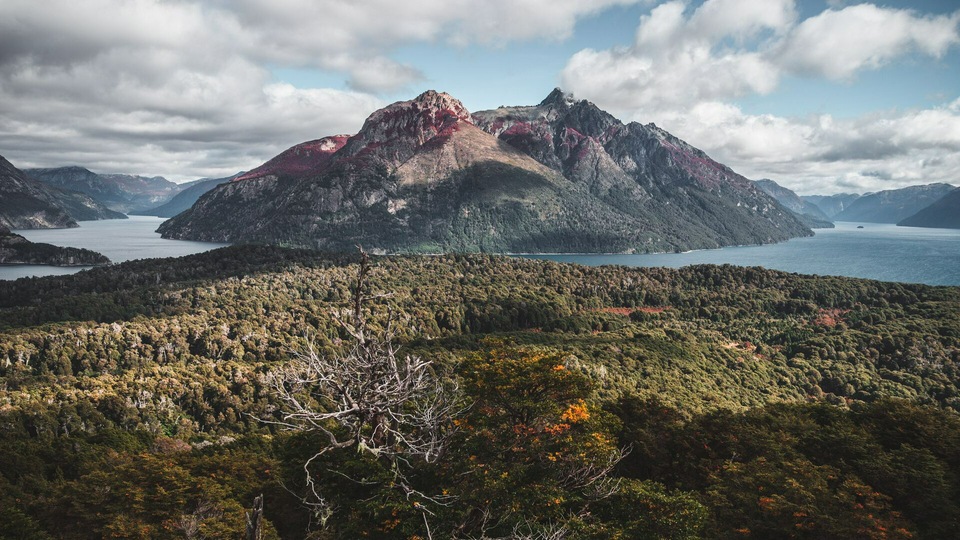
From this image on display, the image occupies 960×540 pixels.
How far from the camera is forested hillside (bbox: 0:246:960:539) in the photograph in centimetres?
2000

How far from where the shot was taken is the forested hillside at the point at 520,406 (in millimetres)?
20000

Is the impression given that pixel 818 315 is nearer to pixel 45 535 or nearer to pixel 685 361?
pixel 685 361

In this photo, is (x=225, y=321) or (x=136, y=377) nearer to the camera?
(x=136, y=377)

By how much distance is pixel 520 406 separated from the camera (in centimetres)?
2119

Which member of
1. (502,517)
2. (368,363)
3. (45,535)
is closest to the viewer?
(368,363)

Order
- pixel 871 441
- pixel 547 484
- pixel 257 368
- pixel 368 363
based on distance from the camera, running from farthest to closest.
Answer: pixel 257 368
pixel 871 441
pixel 547 484
pixel 368 363

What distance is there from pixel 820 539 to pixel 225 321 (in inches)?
5063

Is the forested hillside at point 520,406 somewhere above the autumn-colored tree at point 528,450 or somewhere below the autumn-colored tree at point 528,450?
below

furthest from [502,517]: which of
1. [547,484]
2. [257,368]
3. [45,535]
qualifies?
[257,368]

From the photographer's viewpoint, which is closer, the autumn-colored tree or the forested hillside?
the autumn-colored tree

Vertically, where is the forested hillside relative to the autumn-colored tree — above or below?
below

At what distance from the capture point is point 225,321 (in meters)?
125

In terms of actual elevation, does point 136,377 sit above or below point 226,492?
below

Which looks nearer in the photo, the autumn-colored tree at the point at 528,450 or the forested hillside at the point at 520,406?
the autumn-colored tree at the point at 528,450
